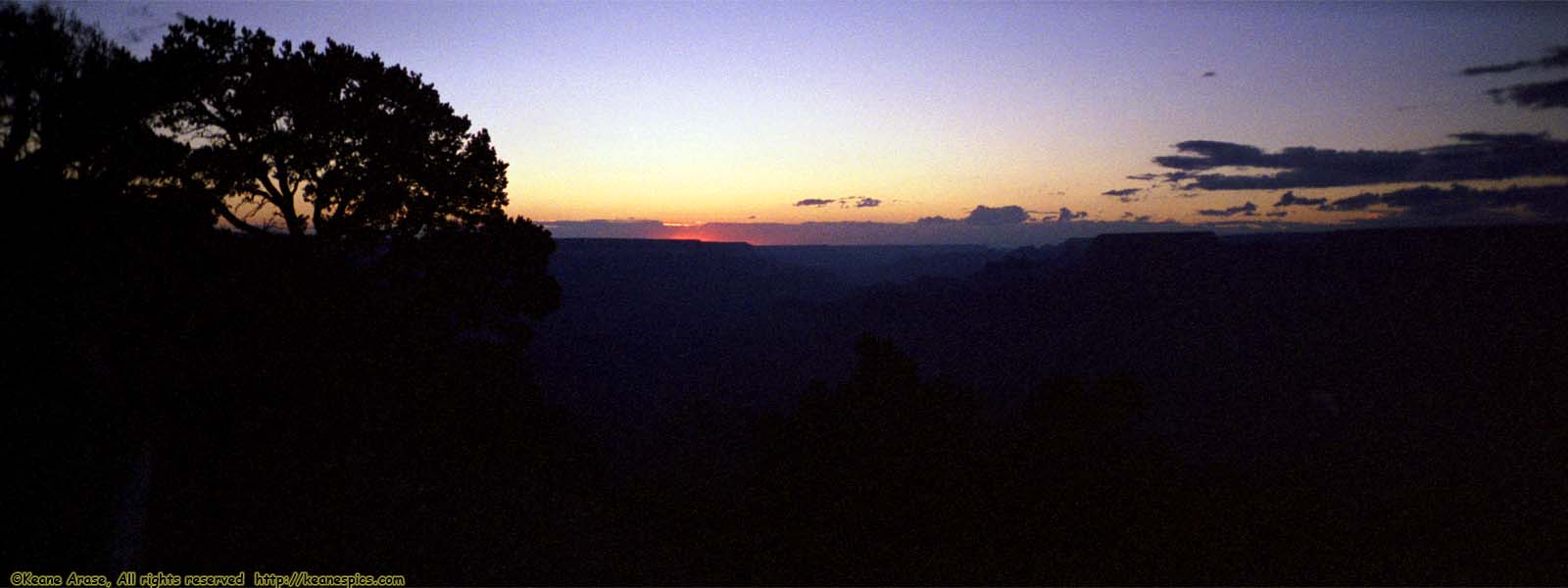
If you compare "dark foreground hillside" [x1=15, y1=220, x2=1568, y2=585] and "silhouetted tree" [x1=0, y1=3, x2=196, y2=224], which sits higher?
"silhouetted tree" [x1=0, y1=3, x2=196, y2=224]

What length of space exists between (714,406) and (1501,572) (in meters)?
78.1

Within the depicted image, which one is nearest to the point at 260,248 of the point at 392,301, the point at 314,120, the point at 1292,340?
the point at 392,301

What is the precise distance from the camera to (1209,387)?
79438 millimetres

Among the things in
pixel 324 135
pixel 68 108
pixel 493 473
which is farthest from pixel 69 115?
pixel 493 473

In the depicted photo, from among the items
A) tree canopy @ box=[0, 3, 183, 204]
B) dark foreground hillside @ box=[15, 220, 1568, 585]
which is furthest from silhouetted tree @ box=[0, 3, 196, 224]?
dark foreground hillside @ box=[15, 220, 1568, 585]

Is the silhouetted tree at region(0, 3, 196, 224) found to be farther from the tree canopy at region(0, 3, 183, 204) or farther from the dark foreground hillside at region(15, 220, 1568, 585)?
the dark foreground hillside at region(15, 220, 1568, 585)

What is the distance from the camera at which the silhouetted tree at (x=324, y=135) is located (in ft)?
40.5

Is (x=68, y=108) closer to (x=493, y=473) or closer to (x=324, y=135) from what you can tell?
(x=324, y=135)

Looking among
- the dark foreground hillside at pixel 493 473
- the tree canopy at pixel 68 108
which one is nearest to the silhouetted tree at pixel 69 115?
the tree canopy at pixel 68 108

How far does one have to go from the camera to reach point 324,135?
44.2 feet

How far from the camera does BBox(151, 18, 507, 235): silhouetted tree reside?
40.5ft

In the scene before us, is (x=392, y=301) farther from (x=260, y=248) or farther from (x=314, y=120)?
(x=314, y=120)

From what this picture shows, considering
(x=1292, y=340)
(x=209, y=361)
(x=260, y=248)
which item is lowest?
(x=1292, y=340)

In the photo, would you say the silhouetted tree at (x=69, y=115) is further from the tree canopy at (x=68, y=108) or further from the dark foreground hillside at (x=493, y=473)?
the dark foreground hillside at (x=493, y=473)
